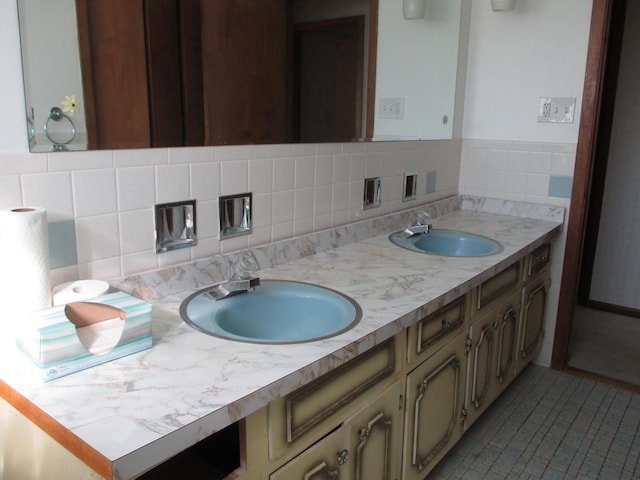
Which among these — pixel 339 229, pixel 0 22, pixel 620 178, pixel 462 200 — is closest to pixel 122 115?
pixel 0 22

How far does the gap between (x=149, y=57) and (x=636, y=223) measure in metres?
3.23

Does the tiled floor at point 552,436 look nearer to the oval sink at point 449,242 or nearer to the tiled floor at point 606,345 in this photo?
the tiled floor at point 606,345

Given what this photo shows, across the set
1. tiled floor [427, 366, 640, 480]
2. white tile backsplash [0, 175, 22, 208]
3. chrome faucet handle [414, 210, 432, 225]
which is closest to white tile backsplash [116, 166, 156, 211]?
white tile backsplash [0, 175, 22, 208]

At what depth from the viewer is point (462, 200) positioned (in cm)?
283

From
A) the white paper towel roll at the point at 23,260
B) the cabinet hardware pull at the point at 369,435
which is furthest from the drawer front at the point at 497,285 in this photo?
the white paper towel roll at the point at 23,260

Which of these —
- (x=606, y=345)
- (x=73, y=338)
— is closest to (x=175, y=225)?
(x=73, y=338)

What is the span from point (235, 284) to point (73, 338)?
1.73 feet

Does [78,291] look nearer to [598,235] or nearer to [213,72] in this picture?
[213,72]

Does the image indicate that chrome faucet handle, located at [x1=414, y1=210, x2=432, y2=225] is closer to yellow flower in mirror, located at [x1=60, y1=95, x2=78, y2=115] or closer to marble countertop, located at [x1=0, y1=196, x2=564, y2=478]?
marble countertop, located at [x1=0, y1=196, x2=564, y2=478]

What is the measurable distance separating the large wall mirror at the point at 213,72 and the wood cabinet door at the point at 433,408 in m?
0.84

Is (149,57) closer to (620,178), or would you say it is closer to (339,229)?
(339,229)

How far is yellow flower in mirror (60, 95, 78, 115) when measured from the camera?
1199mm

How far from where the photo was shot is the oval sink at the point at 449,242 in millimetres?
2166

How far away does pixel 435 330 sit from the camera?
161 cm
